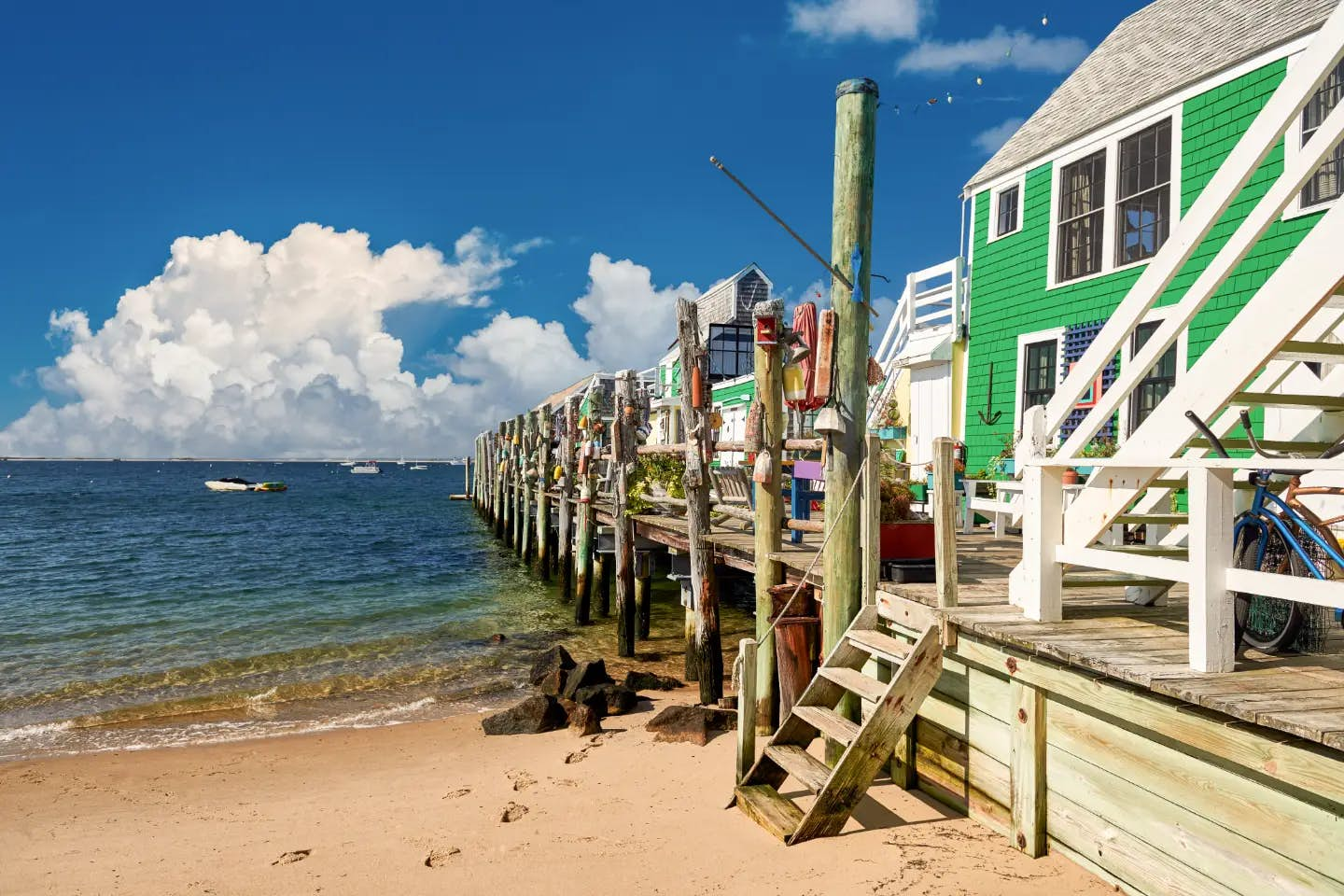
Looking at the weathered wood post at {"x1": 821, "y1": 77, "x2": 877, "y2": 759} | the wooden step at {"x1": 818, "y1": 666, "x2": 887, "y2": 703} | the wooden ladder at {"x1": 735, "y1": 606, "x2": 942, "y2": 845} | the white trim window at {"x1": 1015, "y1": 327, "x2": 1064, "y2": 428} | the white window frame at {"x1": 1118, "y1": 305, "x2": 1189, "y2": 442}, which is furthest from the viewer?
the white trim window at {"x1": 1015, "y1": 327, "x2": 1064, "y2": 428}

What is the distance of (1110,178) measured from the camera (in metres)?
12.2

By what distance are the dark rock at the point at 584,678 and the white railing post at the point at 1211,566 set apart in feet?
23.5

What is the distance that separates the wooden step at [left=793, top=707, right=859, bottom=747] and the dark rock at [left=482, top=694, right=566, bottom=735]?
4.06 meters

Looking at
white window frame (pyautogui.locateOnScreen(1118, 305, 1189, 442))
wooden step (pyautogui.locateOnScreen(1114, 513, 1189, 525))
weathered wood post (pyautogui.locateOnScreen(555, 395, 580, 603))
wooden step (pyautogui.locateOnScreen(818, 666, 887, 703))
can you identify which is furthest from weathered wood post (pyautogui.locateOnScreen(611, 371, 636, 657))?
wooden step (pyautogui.locateOnScreen(1114, 513, 1189, 525))

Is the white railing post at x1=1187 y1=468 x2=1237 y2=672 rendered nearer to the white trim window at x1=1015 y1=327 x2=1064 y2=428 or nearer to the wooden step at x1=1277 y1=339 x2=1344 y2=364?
the wooden step at x1=1277 y1=339 x2=1344 y2=364

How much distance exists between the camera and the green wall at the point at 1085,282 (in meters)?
10.2

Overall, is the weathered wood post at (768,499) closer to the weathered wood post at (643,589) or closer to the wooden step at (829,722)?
the wooden step at (829,722)

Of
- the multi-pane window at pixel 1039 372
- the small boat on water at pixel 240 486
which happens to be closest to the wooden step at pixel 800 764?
the multi-pane window at pixel 1039 372

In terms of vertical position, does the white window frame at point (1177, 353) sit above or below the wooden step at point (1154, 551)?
above

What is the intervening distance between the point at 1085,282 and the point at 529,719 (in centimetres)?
951

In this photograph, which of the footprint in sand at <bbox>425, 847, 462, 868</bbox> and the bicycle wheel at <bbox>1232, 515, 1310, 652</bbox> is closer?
the bicycle wheel at <bbox>1232, 515, 1310, 652</bbox>

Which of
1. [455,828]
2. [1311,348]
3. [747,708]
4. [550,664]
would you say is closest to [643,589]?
[550,664]

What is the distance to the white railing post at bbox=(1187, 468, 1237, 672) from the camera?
3.64 m

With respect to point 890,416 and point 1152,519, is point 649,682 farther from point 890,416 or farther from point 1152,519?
point 890,416
